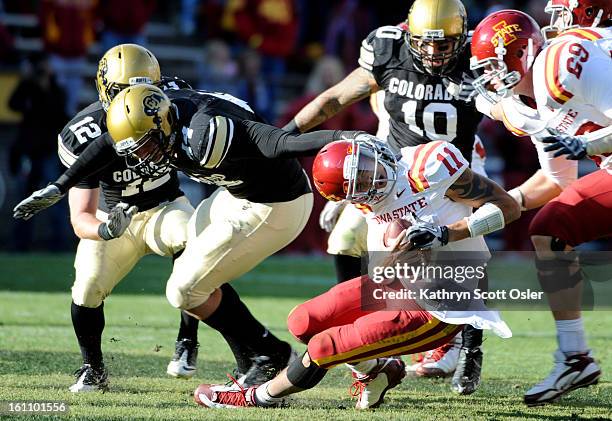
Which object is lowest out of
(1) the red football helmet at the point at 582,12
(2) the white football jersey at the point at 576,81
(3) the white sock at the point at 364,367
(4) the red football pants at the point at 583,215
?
(3) the white sock at the point at 364,367

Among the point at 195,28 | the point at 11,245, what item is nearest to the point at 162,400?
the point at 11,245

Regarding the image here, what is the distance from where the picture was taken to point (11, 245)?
39.1 ft

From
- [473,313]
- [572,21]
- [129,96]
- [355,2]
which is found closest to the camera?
[473,313]

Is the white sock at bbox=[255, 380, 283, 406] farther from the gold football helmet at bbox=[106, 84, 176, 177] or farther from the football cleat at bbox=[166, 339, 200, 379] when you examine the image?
the gold football helmet at bbox=[106, 84, 176, 177]

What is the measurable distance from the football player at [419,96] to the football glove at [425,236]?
1210mm

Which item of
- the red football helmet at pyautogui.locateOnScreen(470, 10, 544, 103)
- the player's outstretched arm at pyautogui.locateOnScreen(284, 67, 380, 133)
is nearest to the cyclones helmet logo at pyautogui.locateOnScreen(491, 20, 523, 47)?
the red football helmet at pyautogui.locateOnScreen(470, 10, 544, 103)

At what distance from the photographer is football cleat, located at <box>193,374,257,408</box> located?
184 inches

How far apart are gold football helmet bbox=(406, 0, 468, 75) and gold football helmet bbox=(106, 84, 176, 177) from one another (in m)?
1.38

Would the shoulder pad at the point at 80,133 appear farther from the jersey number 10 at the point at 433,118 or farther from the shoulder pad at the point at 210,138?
the jersey number 10 at the point at 433,118

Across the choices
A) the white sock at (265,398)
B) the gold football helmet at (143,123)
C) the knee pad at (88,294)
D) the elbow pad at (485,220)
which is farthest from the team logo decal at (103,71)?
the elbow pad at (485,220)

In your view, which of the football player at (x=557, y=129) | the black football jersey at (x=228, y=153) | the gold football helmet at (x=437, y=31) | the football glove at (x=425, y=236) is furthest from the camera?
the gold football helmet at (x=437, y=31)

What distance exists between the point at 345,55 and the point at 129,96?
921 centimetres

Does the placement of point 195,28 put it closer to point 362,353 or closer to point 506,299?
point 506,299

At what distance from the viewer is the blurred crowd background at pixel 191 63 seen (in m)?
11.4
